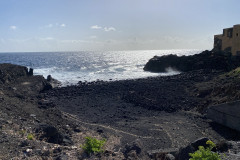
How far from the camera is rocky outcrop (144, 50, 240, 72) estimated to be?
125ft

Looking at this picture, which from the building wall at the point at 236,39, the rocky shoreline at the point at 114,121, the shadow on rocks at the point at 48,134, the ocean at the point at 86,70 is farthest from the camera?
the ocean at the point at 86,70

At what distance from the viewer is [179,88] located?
26.2 meters

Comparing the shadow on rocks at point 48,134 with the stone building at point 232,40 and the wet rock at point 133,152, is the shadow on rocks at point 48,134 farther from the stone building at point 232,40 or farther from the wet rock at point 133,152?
the stone building at point 232,40

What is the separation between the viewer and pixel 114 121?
15906 millimetres

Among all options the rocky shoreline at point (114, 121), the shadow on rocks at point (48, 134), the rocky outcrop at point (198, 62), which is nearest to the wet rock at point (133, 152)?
the rocky shoreline at point (114, 121)

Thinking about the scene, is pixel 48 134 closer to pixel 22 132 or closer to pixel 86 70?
pixel 22 132

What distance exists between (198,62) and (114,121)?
3423 cm

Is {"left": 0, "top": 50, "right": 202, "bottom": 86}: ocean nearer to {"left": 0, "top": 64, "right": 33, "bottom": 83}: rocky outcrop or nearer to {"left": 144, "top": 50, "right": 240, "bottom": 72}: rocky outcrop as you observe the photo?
{"left": 144, "top": 50, "right": 240, "bottom": 72}: rocky outcrop

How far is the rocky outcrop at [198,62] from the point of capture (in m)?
38.2

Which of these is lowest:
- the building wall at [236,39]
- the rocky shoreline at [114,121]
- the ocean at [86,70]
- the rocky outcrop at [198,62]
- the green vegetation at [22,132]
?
the rocky shoreline at [114,121]

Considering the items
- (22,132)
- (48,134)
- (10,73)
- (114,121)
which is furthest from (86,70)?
(22,132)

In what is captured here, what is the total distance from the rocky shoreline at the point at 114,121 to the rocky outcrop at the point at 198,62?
14.4 metres

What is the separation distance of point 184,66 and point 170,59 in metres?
6.06

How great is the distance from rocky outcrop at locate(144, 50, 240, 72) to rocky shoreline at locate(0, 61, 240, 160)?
47.2ft
